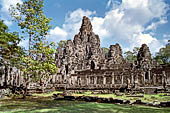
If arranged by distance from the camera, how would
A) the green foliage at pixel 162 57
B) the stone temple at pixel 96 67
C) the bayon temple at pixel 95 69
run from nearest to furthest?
the bayon temple at pixel 95 69, the stone temple at pixel 96 67, the green foliage at pixel 162 57

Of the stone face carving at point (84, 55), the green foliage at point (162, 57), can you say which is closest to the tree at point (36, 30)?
the stone face carving at point (84, 55)

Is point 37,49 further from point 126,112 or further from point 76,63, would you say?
point 76,63

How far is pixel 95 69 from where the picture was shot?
122ft

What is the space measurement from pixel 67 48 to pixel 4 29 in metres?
32.9

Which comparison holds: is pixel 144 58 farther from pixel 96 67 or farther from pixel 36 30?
pixel 36 30

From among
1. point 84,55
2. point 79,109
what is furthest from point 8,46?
point 84,55

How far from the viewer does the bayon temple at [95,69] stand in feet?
93.1

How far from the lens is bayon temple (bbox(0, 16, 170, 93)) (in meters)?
28.4

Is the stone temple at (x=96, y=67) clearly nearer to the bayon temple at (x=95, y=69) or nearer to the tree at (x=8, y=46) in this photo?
the bayon temple at (x=95, y=69)

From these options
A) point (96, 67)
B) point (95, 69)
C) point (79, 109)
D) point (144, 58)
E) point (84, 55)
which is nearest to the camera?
point (79, 109)

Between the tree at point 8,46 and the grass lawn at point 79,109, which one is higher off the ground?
the tree at point 8,46

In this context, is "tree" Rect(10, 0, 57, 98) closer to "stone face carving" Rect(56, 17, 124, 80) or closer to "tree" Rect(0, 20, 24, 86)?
"tree" Rect(0, 20, 24, 86)

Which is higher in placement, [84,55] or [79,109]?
[84,55]

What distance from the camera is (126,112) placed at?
6.29 m
